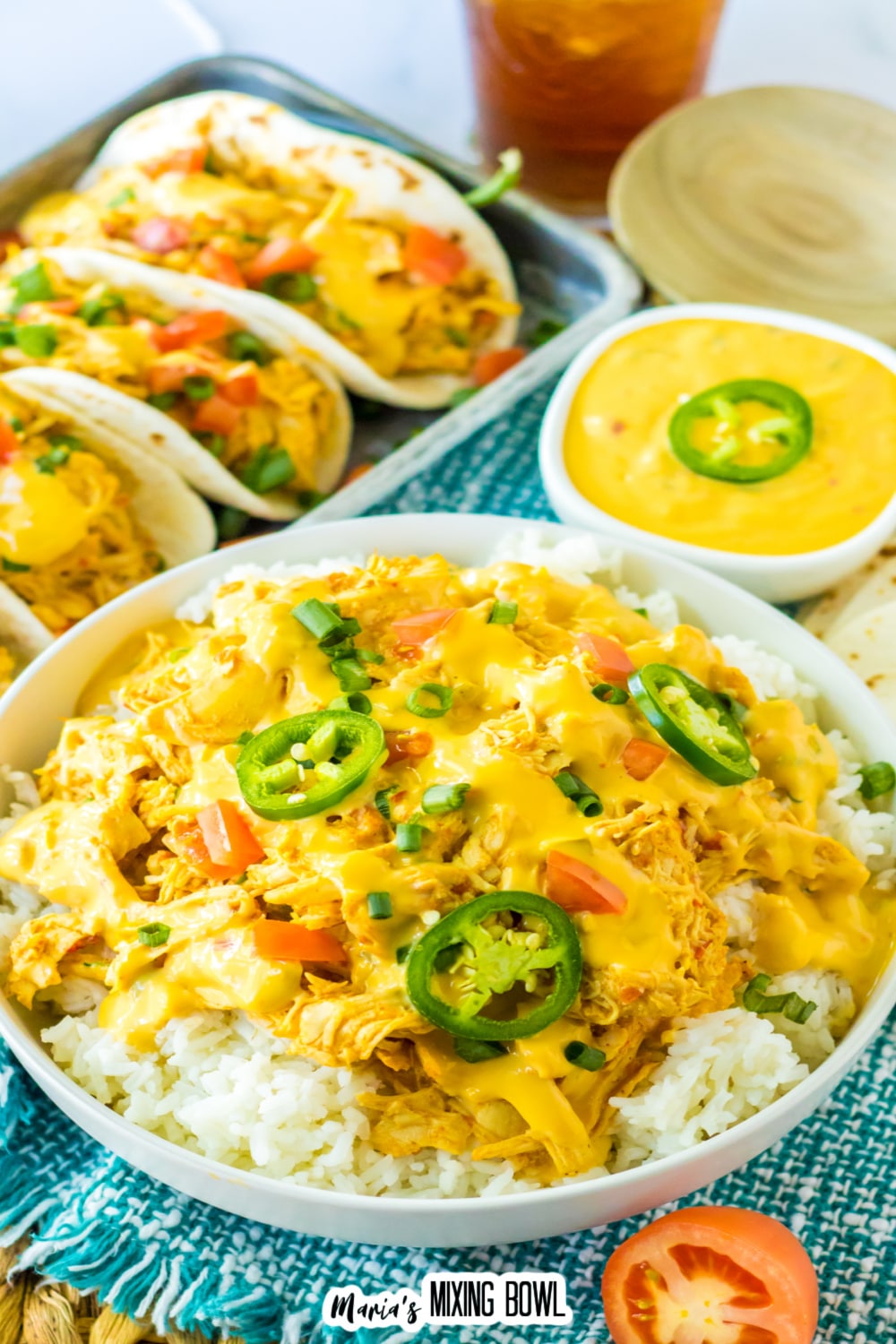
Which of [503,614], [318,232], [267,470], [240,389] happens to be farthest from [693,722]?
[318,232]

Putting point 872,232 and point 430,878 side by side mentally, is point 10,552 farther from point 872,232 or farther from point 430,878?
point 872,232

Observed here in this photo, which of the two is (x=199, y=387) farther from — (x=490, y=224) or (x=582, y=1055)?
(x=582, y=1055)

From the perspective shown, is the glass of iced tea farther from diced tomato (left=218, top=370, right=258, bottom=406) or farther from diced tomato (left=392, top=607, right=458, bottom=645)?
diced tomato (left=392, top=607, right=458, bottom=645)

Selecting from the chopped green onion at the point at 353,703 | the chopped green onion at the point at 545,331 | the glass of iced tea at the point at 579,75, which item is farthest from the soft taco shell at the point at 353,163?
the chopped green onion at the point at 353,703

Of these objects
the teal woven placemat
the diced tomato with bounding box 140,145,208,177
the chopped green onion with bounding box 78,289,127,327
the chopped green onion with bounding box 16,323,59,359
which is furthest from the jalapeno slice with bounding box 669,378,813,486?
the diced tomato with bounding box 140,145,208,177

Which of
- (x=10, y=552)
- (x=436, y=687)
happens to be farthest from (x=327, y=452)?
(x=436, y=687)

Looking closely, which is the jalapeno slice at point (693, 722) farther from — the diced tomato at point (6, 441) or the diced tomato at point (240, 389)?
the diced tomato at point (6, 441)
